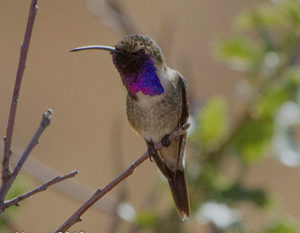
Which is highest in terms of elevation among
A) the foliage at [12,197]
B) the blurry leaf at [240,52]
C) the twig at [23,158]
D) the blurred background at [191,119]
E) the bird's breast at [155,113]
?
the twig at [23,158]

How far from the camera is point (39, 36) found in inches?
305

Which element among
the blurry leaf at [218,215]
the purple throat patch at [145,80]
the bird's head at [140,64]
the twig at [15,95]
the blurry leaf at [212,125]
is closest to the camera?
the twig at [15,95]

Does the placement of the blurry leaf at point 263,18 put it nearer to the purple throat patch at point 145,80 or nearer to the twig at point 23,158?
the purple throat patch at point 145,80

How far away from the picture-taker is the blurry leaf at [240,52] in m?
3.24

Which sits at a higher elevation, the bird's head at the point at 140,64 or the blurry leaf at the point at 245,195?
the bird's head at the point at 140,64

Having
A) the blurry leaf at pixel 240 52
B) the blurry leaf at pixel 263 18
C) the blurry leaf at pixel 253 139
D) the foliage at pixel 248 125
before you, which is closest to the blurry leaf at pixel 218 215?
the foliage at pixel 248 125

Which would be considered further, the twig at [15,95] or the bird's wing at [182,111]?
the bird's wing at [182,111]

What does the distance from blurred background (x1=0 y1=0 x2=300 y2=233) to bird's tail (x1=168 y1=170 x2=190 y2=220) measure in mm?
401

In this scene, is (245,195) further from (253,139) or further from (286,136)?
(286,136)

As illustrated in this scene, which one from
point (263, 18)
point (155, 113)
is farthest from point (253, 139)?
point (155, 113)

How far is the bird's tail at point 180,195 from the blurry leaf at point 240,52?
0.85 metres

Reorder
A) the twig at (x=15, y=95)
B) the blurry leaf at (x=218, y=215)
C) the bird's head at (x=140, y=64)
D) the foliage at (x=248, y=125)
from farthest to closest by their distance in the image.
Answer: the foliage at (x=248, y=125) < the blurry leaf at (x=218, y=215) < the bird's head at (x=140, y=64) < the twig at (x=15, y=95)

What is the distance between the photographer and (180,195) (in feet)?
7.99

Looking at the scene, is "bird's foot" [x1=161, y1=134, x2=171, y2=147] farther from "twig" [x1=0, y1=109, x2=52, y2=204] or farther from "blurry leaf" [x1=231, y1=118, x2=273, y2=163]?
"twig" [x1=0, y1=109, x2=52, y2=204]
